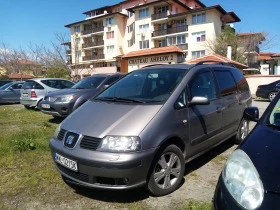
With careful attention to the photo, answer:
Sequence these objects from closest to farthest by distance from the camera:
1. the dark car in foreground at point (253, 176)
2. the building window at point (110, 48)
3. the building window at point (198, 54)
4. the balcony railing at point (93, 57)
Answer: the dark car in foreground at point (253, 176) < the building window at point (198, 54) < the building window at point (110, 48) < the balcony railing at point (93, 57)

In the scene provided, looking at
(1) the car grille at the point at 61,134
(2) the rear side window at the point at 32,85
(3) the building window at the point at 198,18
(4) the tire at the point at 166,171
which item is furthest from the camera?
(3) the building window at the point at 198,18

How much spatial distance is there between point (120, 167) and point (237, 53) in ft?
124

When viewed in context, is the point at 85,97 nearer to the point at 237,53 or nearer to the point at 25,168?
the point at 25,168

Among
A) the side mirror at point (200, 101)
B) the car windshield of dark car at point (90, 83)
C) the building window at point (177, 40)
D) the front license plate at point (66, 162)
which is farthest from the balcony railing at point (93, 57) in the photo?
the front license plate at point (66, 162)

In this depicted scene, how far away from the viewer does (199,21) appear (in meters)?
43.1

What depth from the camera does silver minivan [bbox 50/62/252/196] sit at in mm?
3293

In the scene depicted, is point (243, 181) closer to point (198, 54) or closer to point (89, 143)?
point (89, 143)

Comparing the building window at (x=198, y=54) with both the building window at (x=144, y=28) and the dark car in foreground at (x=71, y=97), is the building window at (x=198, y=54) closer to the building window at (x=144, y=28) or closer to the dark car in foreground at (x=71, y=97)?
the building window at (x=144, y=28)

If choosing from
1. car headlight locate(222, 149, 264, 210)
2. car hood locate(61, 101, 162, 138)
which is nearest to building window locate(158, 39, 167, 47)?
car hood locate(61, 101, 162, 138)

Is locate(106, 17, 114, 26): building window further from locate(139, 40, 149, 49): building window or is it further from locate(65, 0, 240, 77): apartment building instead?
locate(139, 40, 149, 49): building window

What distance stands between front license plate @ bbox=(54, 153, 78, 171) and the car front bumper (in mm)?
51

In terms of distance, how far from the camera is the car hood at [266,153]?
6.29 ft

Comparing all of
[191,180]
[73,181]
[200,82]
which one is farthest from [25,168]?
[200,82]

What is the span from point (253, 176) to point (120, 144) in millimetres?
1606
